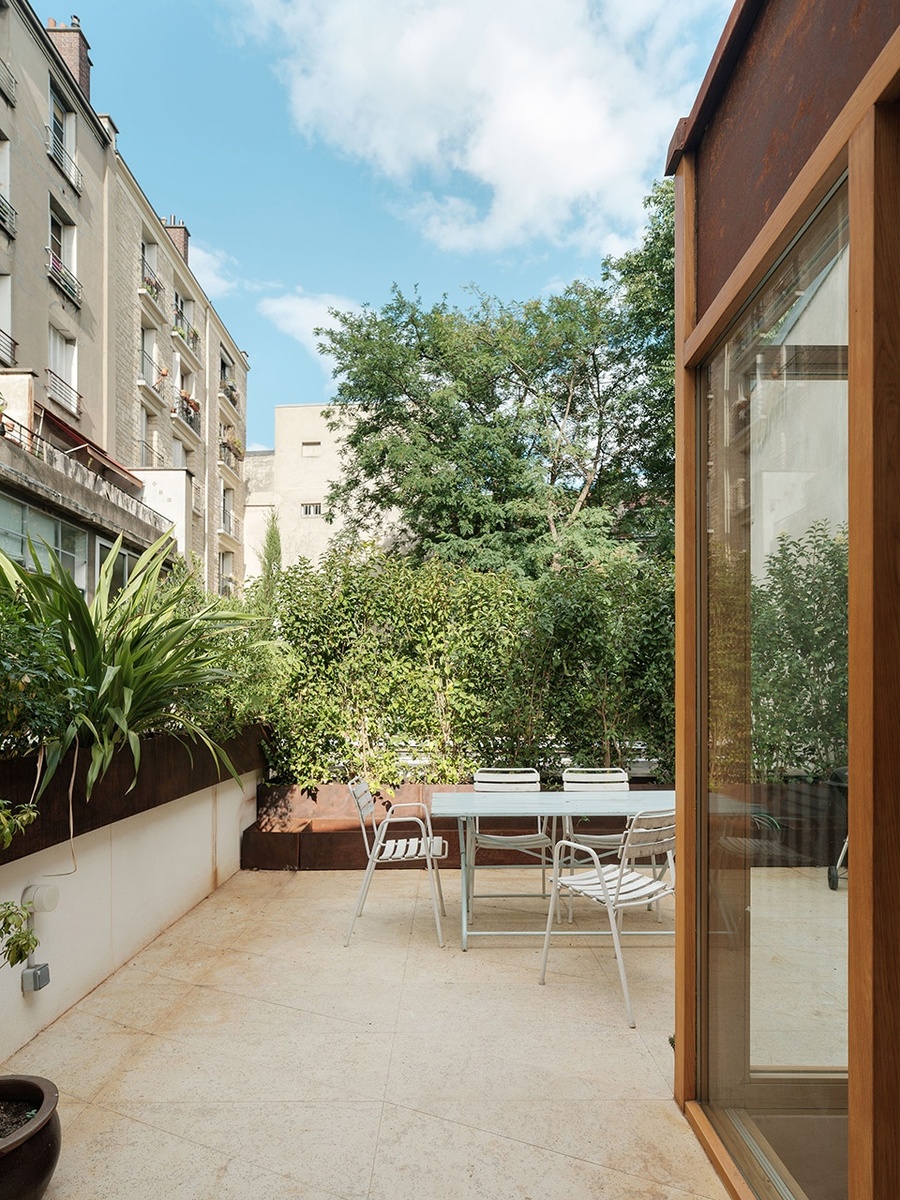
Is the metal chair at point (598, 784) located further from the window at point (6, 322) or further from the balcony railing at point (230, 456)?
the balcony railing at point (230, 456)

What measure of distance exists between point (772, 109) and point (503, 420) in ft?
51.5

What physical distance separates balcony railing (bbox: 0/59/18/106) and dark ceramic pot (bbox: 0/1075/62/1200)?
15.1m

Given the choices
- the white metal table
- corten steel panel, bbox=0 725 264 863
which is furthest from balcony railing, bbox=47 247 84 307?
the white metal table

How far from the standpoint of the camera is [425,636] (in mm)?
7160

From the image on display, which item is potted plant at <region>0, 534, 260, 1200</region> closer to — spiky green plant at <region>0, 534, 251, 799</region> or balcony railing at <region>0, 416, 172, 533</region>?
spiky green plant at <region>0, 534, 251, 799</region>

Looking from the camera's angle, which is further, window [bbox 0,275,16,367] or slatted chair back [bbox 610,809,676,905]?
window [bbox 0,275,16,367]

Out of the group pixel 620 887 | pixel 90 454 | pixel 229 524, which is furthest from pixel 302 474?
pixel 620 887

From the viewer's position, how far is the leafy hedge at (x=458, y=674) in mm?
7043

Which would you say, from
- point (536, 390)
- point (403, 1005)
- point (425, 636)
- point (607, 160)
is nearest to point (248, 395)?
point (607, 160)

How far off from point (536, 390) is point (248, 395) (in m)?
16.8

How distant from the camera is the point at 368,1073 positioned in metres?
3.09

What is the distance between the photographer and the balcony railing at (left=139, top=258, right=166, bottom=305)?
65.8ft

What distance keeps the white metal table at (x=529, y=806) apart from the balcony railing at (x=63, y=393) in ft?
42.6

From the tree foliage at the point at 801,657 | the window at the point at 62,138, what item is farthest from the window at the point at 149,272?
the tree foliage at the point at 801,657
